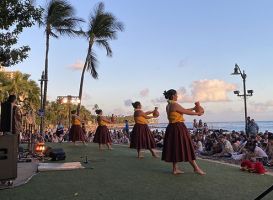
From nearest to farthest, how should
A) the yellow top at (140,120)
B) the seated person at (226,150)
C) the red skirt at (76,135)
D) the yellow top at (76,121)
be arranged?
the yellow top at (140,120) < the seated person at (226,150) < the red skirt at (76,135) < the yellow top at (76,121)

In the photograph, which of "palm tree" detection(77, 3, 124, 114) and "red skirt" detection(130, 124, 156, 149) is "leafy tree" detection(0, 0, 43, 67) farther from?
"palm tree" detection(77, 3, 124, 114)

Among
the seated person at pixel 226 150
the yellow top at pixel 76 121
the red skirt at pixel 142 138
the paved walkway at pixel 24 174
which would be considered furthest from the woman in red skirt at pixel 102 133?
the paved walkway at pixel 24 174

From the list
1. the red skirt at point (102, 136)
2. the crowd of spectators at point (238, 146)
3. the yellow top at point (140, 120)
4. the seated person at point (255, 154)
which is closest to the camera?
the yellow top at point (140, 120)

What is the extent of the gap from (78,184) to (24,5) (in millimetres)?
5728

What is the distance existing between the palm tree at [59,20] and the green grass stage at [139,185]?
67.1 feet

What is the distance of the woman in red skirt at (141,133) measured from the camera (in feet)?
42.4

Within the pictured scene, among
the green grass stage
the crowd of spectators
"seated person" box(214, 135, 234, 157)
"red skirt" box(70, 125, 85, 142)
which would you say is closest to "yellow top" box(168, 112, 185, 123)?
→ the green grass stage

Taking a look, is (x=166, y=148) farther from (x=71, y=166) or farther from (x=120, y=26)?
(x=120, y=26)

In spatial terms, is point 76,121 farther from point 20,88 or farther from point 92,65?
point 20,88

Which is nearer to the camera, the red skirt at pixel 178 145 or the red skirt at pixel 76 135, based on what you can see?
A: the red skirt at pixel 178 145

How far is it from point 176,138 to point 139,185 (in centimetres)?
183

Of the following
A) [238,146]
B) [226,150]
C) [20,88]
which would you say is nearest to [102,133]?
[226,150]

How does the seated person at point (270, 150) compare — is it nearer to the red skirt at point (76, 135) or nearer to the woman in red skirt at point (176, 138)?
the woman in red skirt at point (176, 138)

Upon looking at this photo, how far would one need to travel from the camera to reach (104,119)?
57.5 feet
